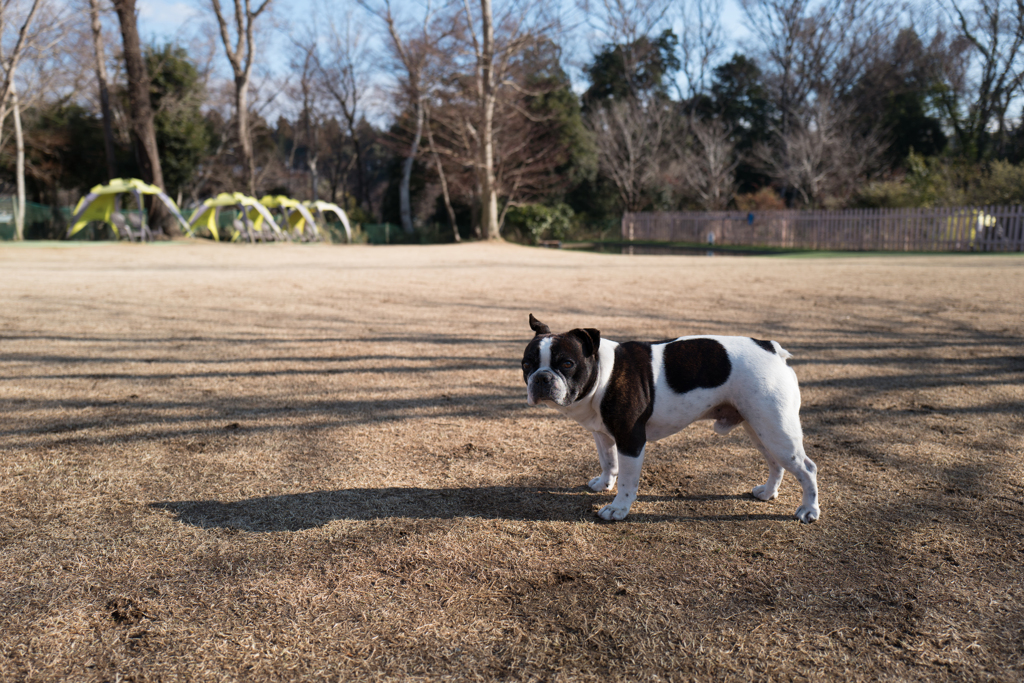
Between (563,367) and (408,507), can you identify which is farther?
(408,507)

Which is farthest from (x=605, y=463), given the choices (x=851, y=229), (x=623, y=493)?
(x=851, y=229)

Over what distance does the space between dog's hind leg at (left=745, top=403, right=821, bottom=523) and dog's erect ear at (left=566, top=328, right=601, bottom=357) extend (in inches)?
27.0

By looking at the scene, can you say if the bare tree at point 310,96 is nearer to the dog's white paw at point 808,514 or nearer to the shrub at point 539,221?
the shrub at point 539,221

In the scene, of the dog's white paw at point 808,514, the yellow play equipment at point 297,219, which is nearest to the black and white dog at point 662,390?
the dog's white paw at point 808,514

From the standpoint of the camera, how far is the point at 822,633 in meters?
1.82

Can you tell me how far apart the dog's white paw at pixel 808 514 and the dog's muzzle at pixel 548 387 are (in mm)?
1104

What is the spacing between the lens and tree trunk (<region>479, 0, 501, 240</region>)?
2430cm

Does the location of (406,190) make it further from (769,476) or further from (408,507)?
(769,476)

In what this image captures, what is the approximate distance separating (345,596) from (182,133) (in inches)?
1326

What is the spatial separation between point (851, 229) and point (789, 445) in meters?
25.9

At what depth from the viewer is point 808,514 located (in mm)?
2520

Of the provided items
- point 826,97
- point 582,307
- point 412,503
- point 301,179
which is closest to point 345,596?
point 412,503

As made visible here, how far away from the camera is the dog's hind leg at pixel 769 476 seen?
263 centimetres

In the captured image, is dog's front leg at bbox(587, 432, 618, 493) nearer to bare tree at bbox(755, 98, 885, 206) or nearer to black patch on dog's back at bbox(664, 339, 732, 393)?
black patch on dog's back at bbox(664, 339, 732, 393)
